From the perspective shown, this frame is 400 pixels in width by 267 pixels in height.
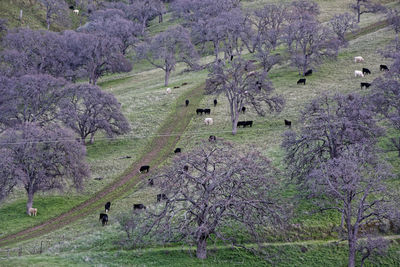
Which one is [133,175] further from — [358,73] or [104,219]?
[358,73]

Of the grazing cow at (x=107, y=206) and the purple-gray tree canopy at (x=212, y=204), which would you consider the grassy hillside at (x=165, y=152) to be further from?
the purple-gray tree canopy at (x=212, y=204)

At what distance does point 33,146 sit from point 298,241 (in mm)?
25643

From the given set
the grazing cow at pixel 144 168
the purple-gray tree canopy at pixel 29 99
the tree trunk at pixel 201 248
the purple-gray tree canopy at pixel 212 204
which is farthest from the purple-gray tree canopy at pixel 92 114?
the tree trunk at pixel 201 248

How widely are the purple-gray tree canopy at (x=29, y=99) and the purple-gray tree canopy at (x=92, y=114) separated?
2008mm

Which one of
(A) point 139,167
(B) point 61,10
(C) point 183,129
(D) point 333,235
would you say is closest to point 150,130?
(C) point 183,129

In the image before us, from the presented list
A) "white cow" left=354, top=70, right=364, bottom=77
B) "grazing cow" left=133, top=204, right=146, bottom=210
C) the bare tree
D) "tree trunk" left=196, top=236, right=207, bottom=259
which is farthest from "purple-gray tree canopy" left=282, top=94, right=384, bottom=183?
the bare tree

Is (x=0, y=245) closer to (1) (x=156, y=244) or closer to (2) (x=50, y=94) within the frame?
(1) (x=156, y=244)

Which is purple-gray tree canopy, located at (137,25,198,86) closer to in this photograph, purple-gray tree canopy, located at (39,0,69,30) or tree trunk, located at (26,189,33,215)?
purple-gray tree canopy, located at (39,0,69,30)

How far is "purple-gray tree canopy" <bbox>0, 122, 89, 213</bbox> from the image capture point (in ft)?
139

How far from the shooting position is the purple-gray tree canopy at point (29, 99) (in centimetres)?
5472

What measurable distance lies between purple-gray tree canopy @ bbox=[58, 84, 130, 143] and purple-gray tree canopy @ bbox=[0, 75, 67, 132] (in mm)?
2008

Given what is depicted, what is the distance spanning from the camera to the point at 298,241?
33781mm

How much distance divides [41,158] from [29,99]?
15.9 meters

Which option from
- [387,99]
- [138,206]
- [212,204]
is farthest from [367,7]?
[212,204]
